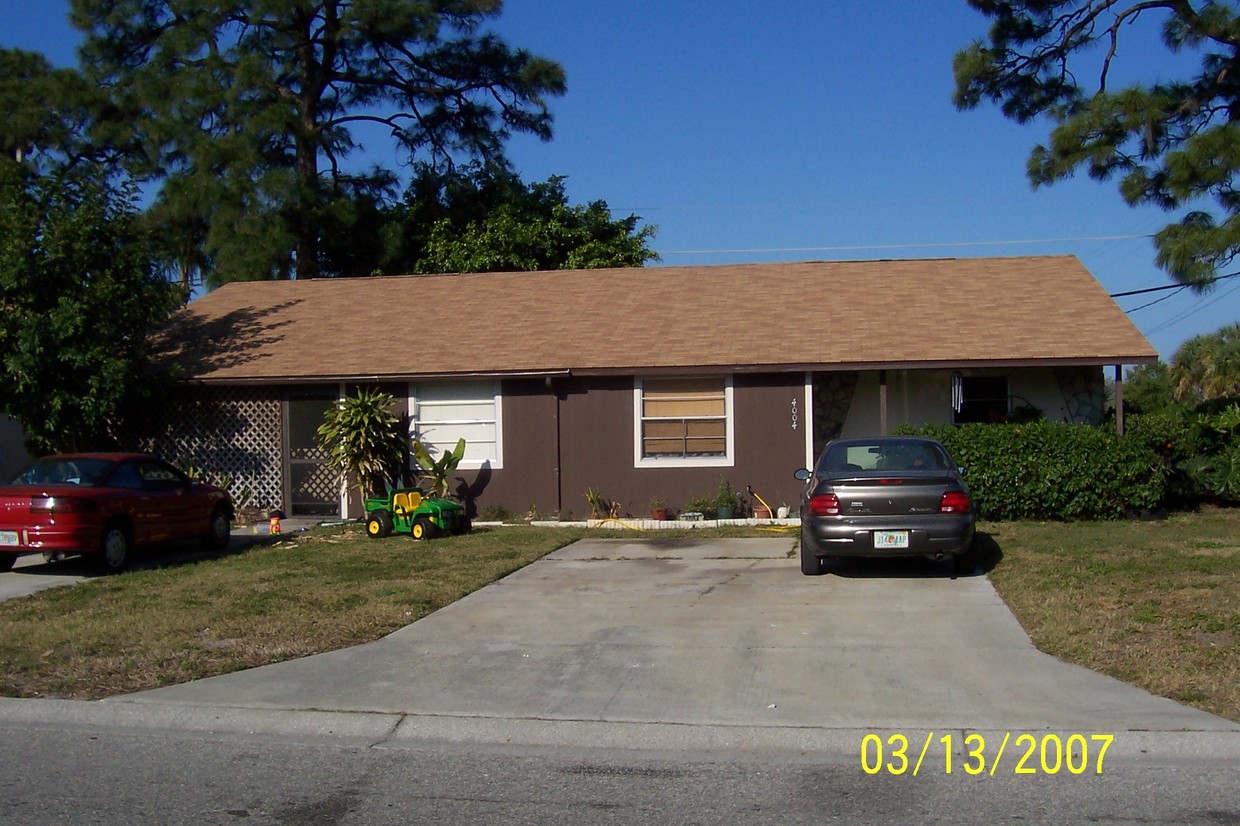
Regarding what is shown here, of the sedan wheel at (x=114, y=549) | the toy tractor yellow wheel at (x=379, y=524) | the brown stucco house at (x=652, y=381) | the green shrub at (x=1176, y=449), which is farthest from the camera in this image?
the brown stucco house at (x=652, y=381)

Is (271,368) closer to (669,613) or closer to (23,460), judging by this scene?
(23,460)

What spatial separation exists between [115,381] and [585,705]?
11862 millimetres

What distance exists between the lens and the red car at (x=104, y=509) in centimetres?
1285

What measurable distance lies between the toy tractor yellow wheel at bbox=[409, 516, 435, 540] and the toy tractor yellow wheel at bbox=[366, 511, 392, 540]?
1.66 ft

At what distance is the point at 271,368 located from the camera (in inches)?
746

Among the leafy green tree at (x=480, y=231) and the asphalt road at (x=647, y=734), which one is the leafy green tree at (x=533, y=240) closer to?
the leafy green tree at (x=480, y=231)

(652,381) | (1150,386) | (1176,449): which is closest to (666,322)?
(652,381)

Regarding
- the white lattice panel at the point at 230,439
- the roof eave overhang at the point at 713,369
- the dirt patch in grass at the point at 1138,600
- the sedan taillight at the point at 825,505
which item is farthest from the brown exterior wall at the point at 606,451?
the sedan taillight at the point at 825,505

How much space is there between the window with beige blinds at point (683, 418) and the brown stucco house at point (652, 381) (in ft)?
0.07

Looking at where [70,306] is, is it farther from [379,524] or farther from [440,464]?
[440,464]

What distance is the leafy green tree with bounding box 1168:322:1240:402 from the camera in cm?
3184
